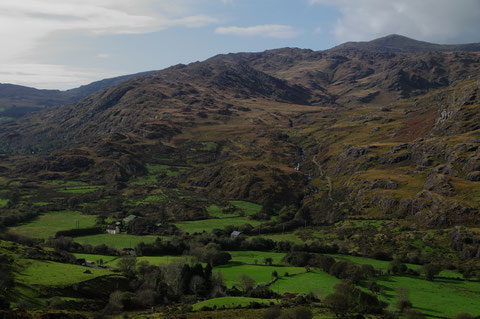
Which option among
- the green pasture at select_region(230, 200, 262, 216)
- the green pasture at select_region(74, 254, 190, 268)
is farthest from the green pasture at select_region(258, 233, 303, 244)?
the green pasture at select_region(74, 254, 190, 268)

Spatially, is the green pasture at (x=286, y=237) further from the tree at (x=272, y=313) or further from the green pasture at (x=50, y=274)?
the tree at (x=272, y=313)

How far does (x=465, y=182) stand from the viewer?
135500 millimetres

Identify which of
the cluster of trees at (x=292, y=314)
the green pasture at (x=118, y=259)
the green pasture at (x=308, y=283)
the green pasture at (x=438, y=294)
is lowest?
the green pasture at (x=118, y=259)

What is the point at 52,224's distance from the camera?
136000mm

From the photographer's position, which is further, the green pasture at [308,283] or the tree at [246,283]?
the tree at [246,283]

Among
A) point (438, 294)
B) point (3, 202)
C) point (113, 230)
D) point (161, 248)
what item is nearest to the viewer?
point (438, 294)

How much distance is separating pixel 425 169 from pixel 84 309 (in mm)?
136384

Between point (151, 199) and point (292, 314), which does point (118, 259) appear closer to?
point (292, 314)

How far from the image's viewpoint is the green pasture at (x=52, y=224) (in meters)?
124

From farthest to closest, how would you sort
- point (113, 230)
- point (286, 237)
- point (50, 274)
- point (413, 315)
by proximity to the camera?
1. point (113, 230)
2. point (286, 237)
3. point (50, 274)
4. point (413, 315)

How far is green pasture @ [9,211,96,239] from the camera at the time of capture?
408 feet

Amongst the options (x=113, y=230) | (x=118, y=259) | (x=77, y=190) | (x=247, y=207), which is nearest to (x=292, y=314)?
(x=118, y=259)

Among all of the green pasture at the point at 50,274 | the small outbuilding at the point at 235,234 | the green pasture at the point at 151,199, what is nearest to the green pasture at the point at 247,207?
the small outbuilding at the point at 235,234

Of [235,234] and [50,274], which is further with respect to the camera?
[235,234]
